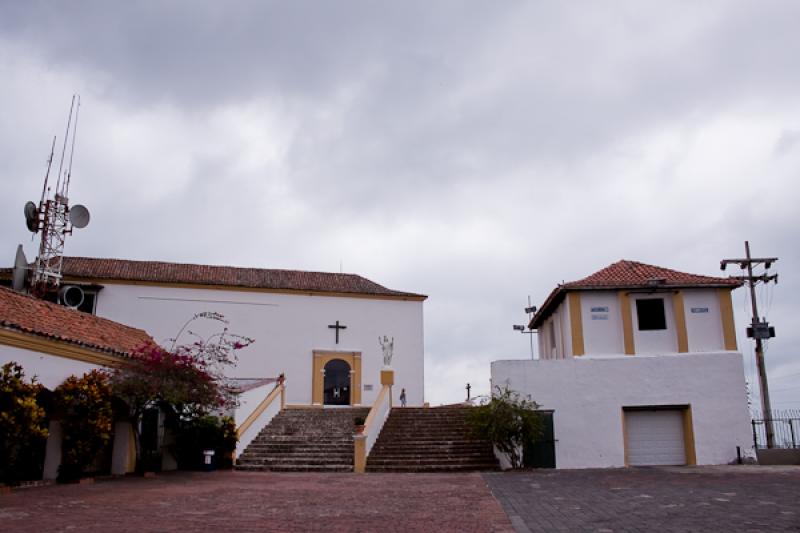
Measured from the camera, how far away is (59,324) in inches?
612

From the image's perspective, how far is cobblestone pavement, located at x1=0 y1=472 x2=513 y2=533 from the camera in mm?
8844

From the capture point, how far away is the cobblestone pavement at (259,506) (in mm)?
8844

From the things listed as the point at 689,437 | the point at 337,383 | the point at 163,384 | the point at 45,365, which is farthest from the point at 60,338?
the point at 337,383

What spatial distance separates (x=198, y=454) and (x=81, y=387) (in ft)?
15.0

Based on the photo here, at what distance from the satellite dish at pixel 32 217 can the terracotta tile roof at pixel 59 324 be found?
5040mm

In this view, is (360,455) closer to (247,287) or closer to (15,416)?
(15,416)

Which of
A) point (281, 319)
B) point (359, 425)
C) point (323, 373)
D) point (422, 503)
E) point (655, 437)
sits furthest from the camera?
point (281, 319)

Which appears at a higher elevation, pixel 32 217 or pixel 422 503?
pixel 32 217

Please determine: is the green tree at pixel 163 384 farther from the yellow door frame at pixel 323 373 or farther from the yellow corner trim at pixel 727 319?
the yellow corner trim at pixel 727 319

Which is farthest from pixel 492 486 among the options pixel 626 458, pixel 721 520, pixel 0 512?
pixel 0 512

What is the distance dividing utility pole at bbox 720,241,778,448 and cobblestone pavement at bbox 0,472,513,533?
10349mm

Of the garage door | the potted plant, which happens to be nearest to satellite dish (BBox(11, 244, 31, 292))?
the potted plant

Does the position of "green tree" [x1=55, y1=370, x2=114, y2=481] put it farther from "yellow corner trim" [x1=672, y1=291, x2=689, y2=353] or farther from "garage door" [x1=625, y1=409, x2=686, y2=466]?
"yellow corner trim" [x1=672, y1=291, x2=689, y2=353]

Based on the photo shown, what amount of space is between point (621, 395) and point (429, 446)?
18.2 ft
